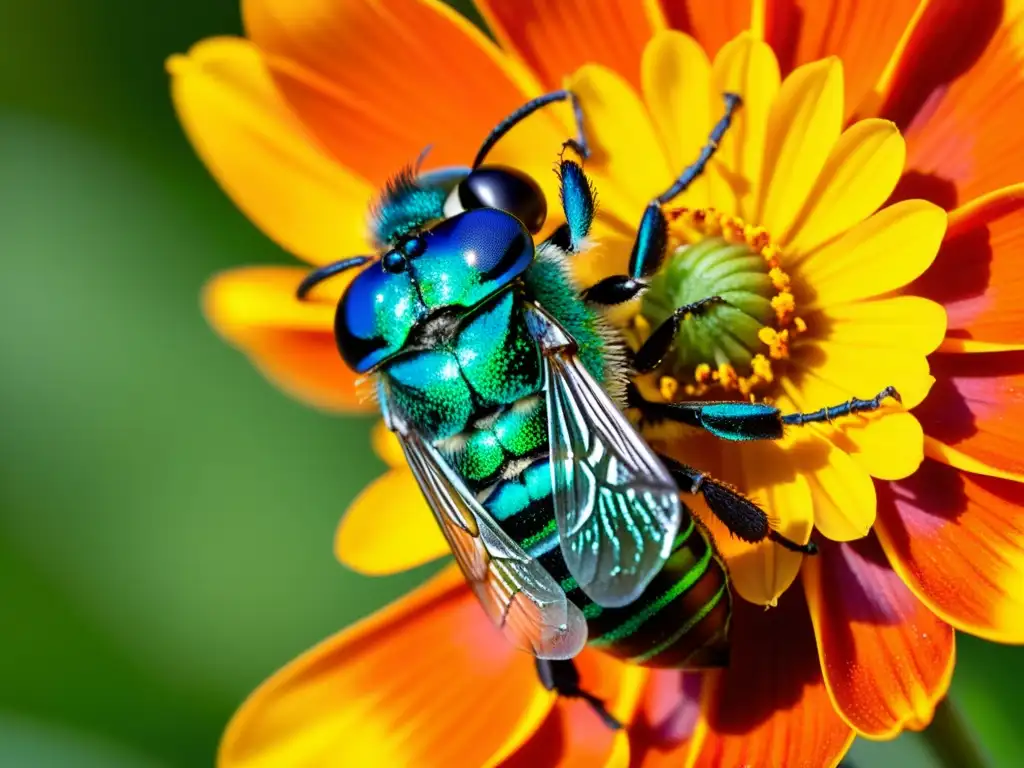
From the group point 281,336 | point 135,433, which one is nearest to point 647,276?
point 281,336

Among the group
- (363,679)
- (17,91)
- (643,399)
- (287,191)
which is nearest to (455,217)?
(643,399)

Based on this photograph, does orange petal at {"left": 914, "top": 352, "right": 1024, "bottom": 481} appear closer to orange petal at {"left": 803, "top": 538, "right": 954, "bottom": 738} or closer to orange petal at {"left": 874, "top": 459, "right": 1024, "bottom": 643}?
orange petal at {"left": 874, "top": 459, "right": 1024, "bottom": 643}

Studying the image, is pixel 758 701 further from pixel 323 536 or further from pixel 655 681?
pixel 323 536

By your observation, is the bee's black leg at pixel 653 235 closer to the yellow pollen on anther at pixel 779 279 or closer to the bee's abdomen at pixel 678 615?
the yellow pollen on anther at pixel 779 279

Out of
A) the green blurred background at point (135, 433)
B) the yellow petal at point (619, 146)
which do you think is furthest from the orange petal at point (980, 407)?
the green blurred background at point (135, 433)

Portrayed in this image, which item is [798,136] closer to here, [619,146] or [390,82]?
[619,146]

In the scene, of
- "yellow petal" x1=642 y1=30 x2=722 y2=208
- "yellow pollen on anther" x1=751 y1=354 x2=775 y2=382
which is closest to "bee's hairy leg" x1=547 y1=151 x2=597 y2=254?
"yellow petal" x1=642 y1=30 x2=722 y2=208
